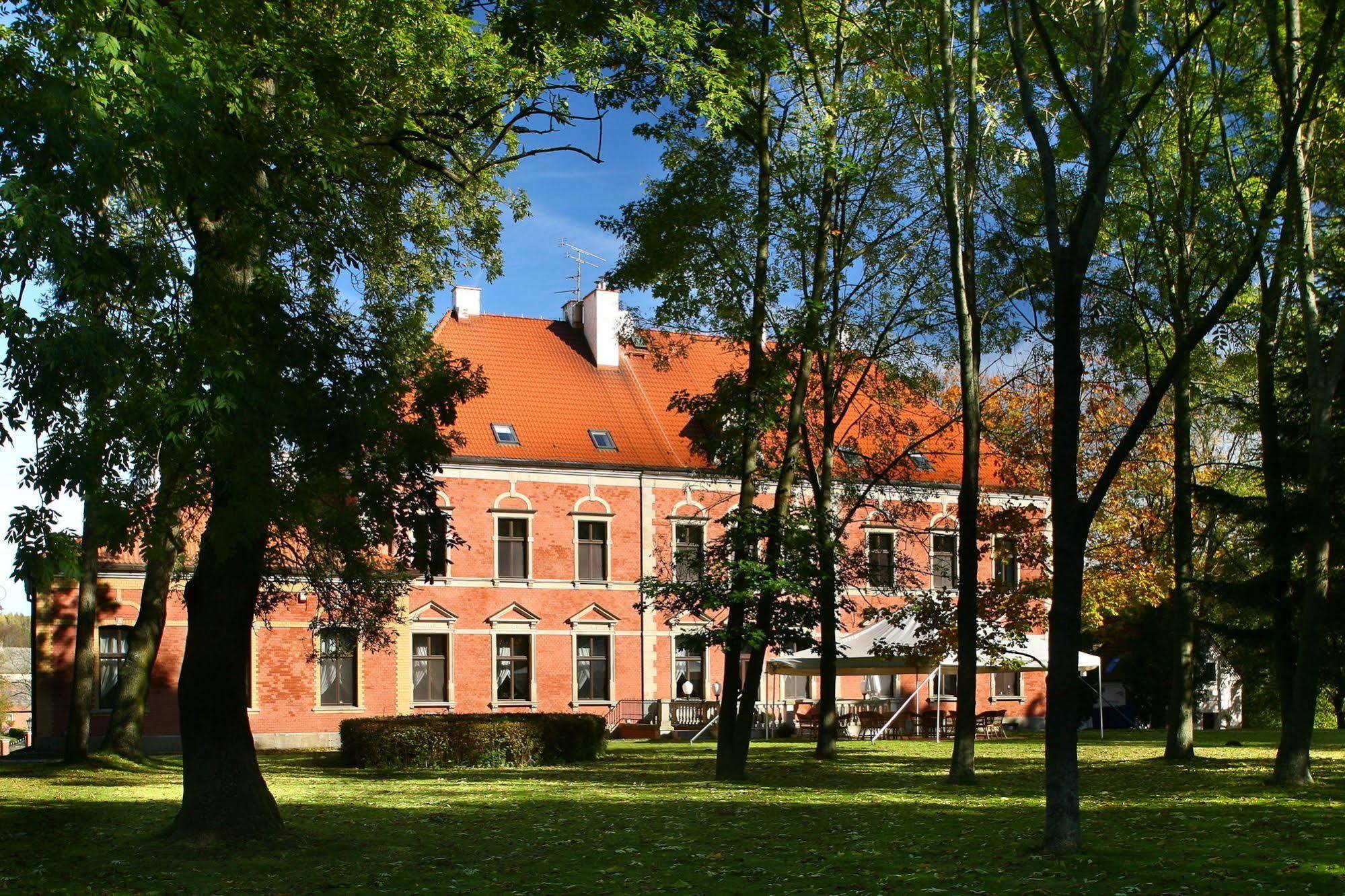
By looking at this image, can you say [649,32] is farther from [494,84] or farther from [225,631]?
[225,631]

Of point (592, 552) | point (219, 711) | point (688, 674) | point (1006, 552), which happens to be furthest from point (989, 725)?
point (219, 711)

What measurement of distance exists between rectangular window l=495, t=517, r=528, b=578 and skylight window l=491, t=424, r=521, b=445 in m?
2.15

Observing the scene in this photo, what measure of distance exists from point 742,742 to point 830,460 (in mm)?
5926

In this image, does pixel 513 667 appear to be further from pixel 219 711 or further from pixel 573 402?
pixel 219 711

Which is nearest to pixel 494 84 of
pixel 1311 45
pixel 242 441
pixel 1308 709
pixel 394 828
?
pixel 242 441

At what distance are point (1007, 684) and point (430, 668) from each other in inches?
715

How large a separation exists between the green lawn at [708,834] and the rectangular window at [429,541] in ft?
9.06

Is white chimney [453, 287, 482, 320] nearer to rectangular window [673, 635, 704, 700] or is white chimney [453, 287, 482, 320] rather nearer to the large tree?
rectangular window [673, 635, 704, 700]

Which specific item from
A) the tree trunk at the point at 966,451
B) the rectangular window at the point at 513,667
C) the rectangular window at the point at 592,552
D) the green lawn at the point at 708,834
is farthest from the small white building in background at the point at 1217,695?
the tree trunk at the point at 966,451

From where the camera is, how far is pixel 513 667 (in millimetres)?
36969

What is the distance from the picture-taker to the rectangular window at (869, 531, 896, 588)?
22822 millimetres

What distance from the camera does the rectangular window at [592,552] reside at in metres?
38.0

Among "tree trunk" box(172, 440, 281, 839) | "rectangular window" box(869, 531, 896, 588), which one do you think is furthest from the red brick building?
"tree trunk" box(172, 440, 281, 839)

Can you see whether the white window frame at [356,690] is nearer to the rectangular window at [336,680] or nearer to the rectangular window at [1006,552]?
the rectangular window at [336,680]
